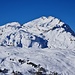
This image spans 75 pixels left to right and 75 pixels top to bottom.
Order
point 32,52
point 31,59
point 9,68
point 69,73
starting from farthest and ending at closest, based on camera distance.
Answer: point 32,52 < point 31,59 < point 69,73 < point 9,68

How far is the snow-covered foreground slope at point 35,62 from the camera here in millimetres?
Answer: 92688

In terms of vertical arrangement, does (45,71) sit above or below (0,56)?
below

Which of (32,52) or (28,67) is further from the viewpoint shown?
(32,52)

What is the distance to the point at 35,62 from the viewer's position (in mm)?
102875

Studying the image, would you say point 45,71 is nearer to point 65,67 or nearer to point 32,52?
point 65,67

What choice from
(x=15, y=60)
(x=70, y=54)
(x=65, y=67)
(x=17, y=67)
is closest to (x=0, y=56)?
(x=15, y=60)

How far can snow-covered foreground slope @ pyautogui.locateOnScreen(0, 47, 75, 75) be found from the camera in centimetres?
9269

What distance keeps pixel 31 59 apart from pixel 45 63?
222 inches

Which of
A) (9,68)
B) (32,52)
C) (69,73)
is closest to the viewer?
(9,68)

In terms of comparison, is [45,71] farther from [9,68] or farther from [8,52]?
[8,52]

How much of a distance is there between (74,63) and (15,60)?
79.6 feet

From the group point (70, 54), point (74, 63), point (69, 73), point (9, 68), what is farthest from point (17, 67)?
point (70, 54)

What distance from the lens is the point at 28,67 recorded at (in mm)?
94938

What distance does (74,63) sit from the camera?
11362 cm
